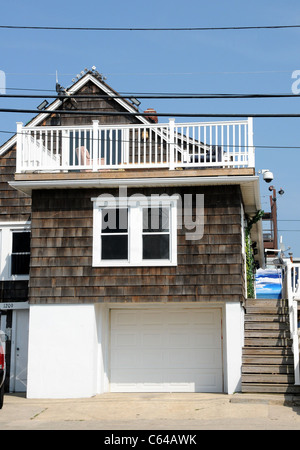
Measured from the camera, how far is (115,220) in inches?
633

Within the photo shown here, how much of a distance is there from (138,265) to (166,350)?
2.24 m

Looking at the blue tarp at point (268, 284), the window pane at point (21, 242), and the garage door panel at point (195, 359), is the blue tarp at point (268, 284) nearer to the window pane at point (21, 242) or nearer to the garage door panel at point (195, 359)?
the garage door panel at point (195, 359)

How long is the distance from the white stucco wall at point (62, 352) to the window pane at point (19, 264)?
254 centimetres

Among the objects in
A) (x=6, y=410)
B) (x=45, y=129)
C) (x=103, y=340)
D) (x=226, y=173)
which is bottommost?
(x=6, y=410)

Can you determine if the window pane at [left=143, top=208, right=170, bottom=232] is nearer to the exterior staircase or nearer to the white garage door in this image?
the white garage door

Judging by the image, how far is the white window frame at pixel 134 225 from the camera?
51.6 ft

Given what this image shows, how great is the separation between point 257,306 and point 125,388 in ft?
12.3

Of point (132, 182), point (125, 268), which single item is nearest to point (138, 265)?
point (125, 268)

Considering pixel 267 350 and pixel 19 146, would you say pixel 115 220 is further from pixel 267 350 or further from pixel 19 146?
pixel 267 350

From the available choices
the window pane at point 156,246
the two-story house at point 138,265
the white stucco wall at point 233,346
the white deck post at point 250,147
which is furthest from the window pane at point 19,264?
the white deck post at point 250,147

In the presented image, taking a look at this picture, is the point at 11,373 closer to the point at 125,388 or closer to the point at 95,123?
the point at 125,388

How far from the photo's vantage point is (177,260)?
1559 centimetres
